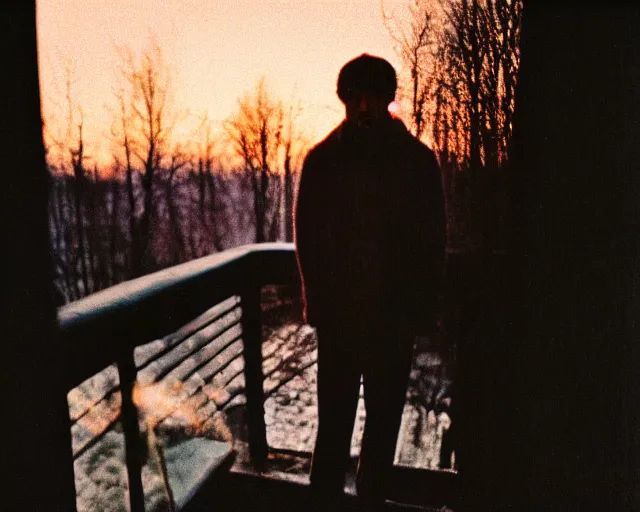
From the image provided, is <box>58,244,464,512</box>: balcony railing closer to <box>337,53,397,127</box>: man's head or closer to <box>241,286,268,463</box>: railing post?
<box>241,286,268,463</box>: railing post

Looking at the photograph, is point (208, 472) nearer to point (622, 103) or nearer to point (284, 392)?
point (622, 103)

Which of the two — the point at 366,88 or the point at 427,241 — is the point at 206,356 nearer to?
the point at 427,241

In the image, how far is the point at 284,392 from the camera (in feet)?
53.0

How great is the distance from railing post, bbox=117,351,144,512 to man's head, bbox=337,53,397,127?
1.05 meters

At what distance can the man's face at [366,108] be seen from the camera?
5.07 feet

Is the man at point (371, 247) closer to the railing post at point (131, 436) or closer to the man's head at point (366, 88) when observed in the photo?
the man's head at point (366, 88)

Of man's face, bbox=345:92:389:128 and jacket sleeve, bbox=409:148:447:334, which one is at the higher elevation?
man's face, bbox=345:92:389:128

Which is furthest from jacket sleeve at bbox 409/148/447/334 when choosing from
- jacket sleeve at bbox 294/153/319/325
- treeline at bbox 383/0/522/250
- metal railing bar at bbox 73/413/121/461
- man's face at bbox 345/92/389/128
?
treeline at bbox 383/0/522/250

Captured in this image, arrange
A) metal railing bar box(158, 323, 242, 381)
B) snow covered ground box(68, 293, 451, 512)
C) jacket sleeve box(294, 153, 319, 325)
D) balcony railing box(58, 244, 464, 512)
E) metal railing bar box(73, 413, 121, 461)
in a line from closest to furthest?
balcony railing box(58, 244, 464, 512) < metal railing bar box(73, 413, 121, 461) < jacket sleeve box(294, 153, 319, 325) < snow covered ground box(68, 293, 451, 512) < metal railing bar box(158, 323, 242, 381)

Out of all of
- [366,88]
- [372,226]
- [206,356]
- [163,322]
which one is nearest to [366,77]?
[366,88]

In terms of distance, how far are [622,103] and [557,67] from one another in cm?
13

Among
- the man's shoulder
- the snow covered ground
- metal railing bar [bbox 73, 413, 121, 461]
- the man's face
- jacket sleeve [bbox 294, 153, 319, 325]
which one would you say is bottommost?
the snow covered ground

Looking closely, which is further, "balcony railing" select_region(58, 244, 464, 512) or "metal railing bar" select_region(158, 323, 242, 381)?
"metal railing bar" select_region(158, 323, 242, 381)

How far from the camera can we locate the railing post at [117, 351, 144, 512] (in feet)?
4.97
